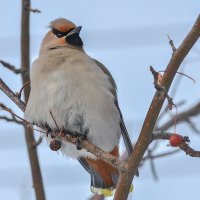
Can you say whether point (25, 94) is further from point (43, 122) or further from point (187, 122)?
point (187, 122)

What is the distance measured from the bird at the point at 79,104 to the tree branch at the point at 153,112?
3.45 feet

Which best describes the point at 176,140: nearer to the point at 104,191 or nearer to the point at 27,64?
the point at 27,64

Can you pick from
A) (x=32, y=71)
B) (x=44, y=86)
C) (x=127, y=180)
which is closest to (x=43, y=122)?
(x=44, y=86)

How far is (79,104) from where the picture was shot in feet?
12.3

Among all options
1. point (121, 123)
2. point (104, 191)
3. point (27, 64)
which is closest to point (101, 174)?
point (104, 191)

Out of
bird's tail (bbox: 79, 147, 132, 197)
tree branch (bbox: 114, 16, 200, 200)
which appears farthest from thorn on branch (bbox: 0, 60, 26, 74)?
tree branch (bbox: 114, 16, 200, 200)

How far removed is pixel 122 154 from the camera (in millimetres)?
4121

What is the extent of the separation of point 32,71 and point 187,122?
123cm

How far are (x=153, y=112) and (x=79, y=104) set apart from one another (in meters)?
1.49

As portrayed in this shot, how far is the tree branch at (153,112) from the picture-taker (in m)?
2.22

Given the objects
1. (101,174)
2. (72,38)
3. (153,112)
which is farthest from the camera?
(72,38)

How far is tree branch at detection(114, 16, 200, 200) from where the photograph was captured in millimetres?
2221

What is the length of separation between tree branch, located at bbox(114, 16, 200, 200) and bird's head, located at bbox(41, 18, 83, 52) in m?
2.17

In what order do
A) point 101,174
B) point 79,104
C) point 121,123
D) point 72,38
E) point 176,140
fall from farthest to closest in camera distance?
point 72,38, point 101,174, point 121,123, point 79,104, point 176,140
